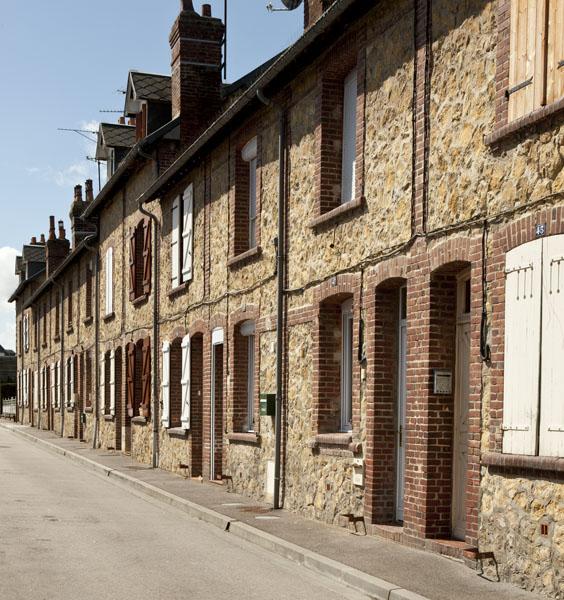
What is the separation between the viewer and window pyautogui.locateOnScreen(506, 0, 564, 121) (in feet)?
26.0

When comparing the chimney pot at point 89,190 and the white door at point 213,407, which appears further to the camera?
the chimney pot at point 89,190

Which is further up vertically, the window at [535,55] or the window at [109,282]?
the window at [535,55]

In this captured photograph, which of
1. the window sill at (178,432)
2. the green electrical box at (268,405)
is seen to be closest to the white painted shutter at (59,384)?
the window sill at (178,432)

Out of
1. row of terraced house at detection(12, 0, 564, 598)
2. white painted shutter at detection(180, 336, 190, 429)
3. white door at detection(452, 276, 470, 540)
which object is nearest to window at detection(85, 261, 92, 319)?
row of terraced house at detection(12, 0, 564, 598)

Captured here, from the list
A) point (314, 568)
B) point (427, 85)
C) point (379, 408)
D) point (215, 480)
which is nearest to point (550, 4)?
point (427, 85)

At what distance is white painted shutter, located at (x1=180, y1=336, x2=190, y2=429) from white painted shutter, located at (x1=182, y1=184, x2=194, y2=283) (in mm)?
1371

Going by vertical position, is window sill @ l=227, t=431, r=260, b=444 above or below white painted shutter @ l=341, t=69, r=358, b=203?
below

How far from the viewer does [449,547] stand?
9344mm

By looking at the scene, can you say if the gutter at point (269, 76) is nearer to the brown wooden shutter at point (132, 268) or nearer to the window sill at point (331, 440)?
the brown wooden shutter at point (132, 268)

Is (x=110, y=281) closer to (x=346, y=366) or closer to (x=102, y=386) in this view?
(x=102, y=386)

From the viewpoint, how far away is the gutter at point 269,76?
37.9 ft

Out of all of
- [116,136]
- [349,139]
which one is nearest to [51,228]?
[116,136]

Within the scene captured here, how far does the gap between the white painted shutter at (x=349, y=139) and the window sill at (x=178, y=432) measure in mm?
8295

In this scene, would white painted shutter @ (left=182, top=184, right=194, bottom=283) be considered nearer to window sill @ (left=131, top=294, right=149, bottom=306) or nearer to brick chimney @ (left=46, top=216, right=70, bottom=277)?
window sill @ (left=131, top=294, right=149, bottom=306)
